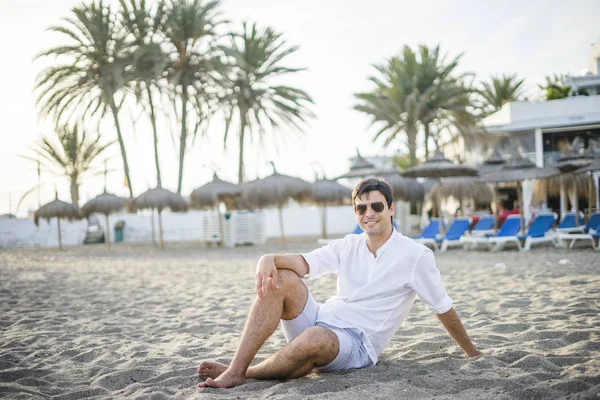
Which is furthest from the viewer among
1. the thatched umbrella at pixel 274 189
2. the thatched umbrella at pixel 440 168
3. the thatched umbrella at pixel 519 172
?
the thatched umbrella at pixel 274 189

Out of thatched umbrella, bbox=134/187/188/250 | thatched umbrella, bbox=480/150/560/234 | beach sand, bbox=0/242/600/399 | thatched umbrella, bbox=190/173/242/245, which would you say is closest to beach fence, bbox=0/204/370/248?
thatched umbrella, bbox=190/173/242/245

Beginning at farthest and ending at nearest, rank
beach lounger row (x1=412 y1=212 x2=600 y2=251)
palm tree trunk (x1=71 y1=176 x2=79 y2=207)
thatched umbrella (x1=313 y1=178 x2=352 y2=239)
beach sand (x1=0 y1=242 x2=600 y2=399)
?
palm tree trunk (x1=71 y1=176 x2=79 y2=207) < thatched umbrella (x1=313 y1=178 x2=352 y2=239) < beach lounger row (x1=412 y1=212 x2=600 y2=251) < beach sand (x1=0 y1=242 x2=600 y2=399)

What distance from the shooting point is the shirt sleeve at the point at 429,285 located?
275cm

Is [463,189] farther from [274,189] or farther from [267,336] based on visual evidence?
[267,336]

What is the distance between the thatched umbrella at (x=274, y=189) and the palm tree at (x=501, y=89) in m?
17.0

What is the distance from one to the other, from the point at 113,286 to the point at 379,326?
561 cm

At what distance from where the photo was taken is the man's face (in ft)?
9.39

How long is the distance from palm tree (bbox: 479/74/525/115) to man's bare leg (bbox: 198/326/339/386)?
29381 mm

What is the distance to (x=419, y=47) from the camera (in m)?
23.5

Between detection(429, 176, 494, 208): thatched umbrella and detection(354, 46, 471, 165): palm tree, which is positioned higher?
detection(354, 46, 471, 165): palm tree

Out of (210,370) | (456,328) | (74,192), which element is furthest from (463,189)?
(74,192)

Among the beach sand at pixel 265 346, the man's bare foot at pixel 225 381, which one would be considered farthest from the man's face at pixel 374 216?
the man's bare foot at pixel 225 381

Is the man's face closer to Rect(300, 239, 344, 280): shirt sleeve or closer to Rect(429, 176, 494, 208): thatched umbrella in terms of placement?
Rect(300, 239, 344, 280): shirt sleeve

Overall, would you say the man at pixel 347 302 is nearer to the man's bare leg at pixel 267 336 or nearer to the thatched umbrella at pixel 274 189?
the man's bare leg at pixel 267 336
